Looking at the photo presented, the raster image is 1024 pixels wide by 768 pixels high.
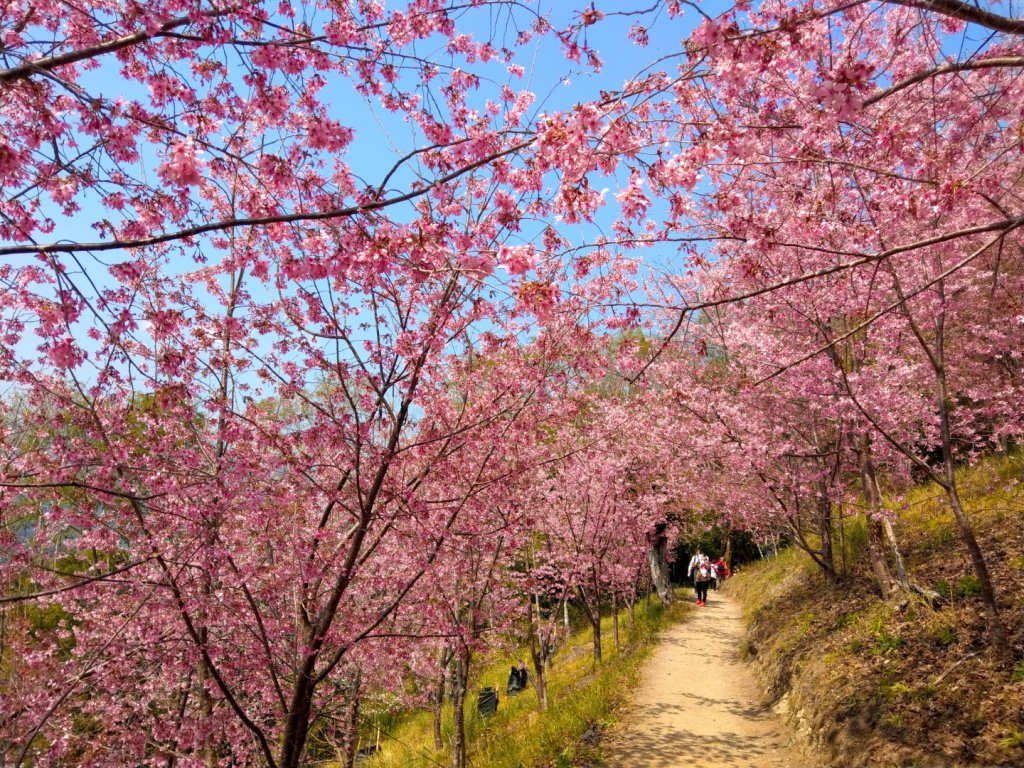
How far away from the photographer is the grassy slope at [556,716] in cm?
688

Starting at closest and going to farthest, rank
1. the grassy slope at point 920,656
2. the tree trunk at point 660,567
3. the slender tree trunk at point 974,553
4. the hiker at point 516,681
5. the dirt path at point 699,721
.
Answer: the grassy slope at point 920,656
the slender tree trunk at point 974,553
the dirt path at point 699,721
the hiker at point 516,681
the tree trunk at point 660,567

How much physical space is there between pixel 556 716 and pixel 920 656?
4.69 metres

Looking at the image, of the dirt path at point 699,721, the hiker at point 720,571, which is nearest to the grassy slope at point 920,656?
the dirt path at point 699,721

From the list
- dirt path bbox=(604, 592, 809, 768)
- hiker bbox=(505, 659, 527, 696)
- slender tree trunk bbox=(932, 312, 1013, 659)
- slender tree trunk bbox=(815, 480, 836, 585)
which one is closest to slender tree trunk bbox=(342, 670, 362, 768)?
dirt path bbox=(604, 592, 809, 768)

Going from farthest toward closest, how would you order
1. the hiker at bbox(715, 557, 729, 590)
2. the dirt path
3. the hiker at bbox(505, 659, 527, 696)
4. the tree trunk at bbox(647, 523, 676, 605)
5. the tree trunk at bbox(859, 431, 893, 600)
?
1. the hiker at bbox(715, 557, 729, 590)
2. the tree trunk at bbox(647, 523, 676, 605)
3. the hiker at bbox(505, 659, 527, 696)
4. the tree trunk at bbox(859, 431, 893, 600)
5. the dirt path

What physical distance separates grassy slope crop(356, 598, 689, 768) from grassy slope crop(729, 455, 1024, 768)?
244 cm

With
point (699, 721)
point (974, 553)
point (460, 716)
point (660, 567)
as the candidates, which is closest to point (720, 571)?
point (660, 567)

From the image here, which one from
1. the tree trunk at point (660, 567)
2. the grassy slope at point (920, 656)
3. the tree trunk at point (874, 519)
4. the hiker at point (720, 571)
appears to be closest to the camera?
the grassy slope at point (920, 656)

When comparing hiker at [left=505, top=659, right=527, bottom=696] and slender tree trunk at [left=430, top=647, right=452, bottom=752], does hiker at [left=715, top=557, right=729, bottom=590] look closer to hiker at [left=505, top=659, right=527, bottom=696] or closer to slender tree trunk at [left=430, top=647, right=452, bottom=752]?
hiker at [left=505, top=659, right=527, bottom=696]

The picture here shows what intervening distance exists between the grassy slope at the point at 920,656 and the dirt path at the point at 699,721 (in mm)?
443

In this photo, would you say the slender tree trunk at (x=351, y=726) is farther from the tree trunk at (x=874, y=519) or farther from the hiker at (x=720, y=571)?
the hiker at (x=720, y=571)

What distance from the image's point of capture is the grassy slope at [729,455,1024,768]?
164 inches

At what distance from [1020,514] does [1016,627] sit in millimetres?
3030

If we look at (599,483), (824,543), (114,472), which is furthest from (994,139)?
(599,483)
